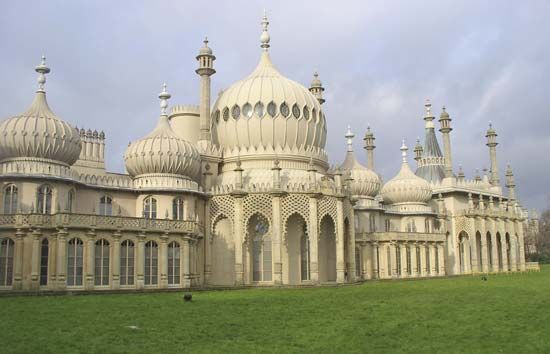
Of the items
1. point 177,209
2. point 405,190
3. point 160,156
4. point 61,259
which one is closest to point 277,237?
point 177,209

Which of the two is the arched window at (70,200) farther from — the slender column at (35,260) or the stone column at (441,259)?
the stone column at (441,259)

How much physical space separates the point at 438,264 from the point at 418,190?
25.0 feet

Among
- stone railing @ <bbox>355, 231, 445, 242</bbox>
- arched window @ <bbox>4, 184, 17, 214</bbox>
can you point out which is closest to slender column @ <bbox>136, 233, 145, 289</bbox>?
arched window @ <bbox>4, 184, 17, 214</bbox>

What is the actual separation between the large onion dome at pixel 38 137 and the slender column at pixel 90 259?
5368 millimetres

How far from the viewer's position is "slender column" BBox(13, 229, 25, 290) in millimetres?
32062

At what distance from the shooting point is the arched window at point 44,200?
34.3 metres

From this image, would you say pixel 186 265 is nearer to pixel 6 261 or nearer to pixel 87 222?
pixel 87 222

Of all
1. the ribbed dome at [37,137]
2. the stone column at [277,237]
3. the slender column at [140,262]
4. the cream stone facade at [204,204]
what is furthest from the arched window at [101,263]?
the stone column at [277,237]

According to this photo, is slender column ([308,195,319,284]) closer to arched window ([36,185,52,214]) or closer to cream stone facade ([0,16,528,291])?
cream stone facade ([0,16,528,291])

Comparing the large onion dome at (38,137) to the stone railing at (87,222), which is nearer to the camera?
the stone railing at (87,222)

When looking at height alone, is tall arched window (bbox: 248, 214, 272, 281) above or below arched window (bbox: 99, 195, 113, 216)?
below

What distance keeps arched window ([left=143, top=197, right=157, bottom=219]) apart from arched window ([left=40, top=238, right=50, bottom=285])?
25.9 feet

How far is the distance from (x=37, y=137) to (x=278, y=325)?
2230 centimetres

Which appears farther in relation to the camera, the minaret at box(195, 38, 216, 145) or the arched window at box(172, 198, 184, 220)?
the minaret at box(195, 38, 216, 145)
